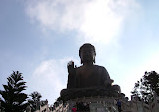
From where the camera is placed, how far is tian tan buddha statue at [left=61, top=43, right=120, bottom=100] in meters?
15.0

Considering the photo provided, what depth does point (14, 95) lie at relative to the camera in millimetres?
14734

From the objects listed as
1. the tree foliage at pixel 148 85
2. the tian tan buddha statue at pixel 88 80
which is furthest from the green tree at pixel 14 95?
the tree foliage at pixel 148 85

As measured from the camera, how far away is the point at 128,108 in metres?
9.40

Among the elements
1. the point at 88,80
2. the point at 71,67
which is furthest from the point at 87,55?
the point at 88,80

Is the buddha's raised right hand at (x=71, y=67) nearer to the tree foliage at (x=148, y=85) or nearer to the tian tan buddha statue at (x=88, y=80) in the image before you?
the tian tan buddha statue at (x=88, y=80)

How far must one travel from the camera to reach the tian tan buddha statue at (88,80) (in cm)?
1502

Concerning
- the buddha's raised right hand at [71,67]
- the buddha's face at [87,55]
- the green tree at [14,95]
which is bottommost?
the green tree at [14,95]

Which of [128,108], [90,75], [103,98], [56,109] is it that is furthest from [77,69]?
[56,109]

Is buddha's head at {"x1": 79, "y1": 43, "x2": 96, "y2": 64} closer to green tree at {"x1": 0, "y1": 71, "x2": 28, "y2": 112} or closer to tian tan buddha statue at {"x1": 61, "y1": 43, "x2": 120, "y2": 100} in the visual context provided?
tian tan buddha statue at {"x1": 61, "y1": 43, "x2": 120, "y2": 100}

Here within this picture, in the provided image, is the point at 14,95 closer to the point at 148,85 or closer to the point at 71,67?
the point at 71,67

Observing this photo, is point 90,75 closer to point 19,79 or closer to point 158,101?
point 19,79

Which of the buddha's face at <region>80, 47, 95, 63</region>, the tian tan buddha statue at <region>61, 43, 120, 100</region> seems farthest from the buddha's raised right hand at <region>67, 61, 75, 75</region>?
the buddha's face at <region>80, 47, 95, 63</region>

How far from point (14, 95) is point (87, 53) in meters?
6.82

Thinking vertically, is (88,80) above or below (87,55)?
below
